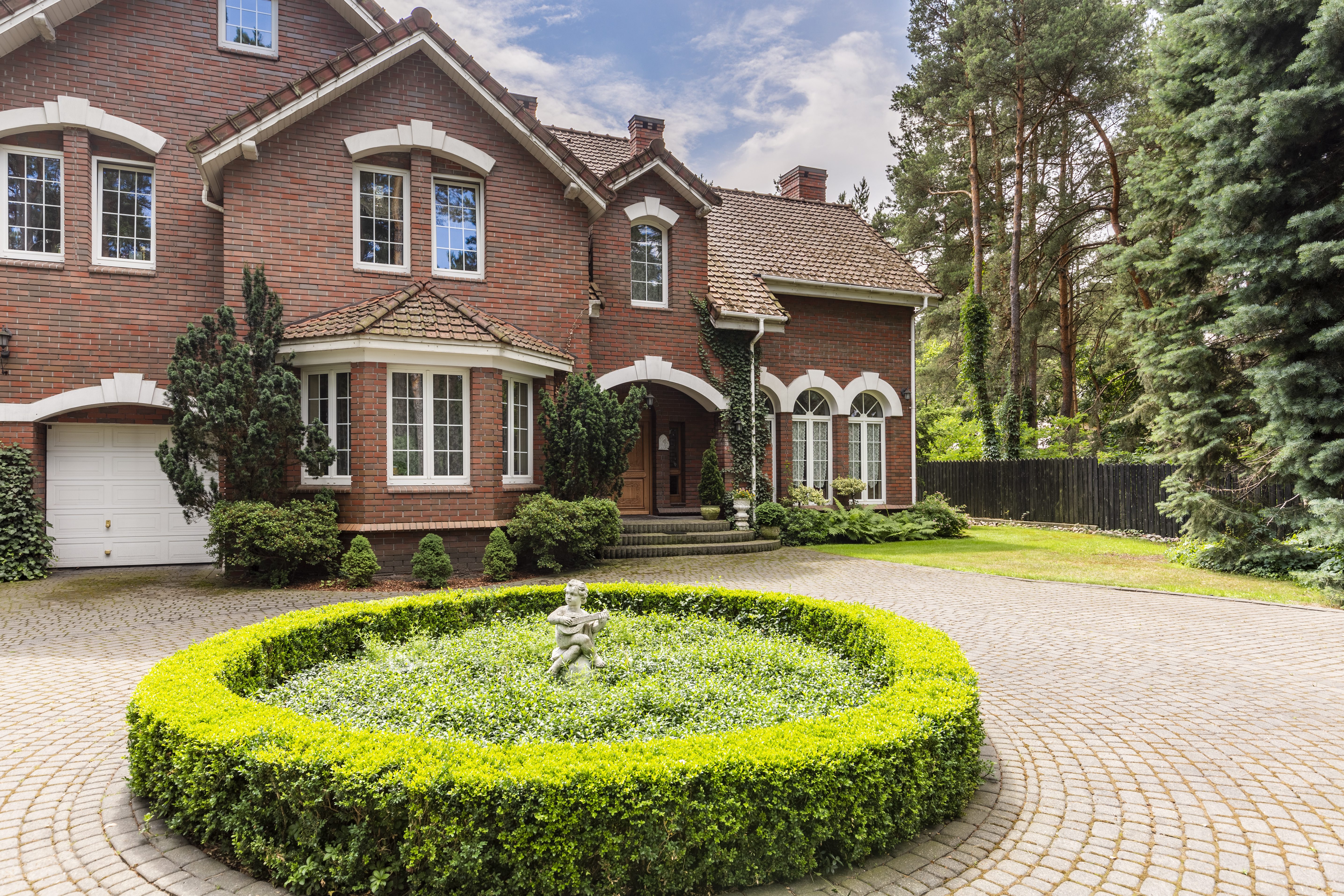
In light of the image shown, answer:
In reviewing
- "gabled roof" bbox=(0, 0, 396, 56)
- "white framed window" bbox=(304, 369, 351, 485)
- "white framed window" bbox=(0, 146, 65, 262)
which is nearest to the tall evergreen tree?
"white framed window" bbox=(304, 369, 351, 485)

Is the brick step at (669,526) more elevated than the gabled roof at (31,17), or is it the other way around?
the gabled roof at (31,17)

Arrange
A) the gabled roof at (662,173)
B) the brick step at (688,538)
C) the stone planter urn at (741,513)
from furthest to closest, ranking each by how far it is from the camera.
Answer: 1. the stone planter urn at (741,513)
2. the gabled roof at (662,173)
3. the brick step at (688,538)

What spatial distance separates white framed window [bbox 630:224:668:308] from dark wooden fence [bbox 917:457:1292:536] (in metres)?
10.6

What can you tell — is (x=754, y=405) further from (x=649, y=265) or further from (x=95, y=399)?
(x=95, y=399)

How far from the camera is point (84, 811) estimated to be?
3891 millimetres

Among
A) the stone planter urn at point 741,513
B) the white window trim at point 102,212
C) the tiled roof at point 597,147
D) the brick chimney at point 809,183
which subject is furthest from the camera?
the brick chimney at point 809,183

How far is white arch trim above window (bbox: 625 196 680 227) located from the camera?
15039 millimetres

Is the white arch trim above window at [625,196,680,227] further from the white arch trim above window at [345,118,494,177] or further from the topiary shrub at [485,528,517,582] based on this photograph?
the topiary shrub at [485,528,517,582]

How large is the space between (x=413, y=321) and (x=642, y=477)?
7.28 metres

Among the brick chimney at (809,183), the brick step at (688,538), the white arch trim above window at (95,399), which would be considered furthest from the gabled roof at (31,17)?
the brick chimney at (809,183)

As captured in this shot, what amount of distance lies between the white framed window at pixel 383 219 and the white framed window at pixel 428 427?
2.19m

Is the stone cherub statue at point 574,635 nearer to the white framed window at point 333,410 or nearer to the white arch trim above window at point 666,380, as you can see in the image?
the white framed window at point 333,410

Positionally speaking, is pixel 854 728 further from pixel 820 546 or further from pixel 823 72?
pixel 823 72

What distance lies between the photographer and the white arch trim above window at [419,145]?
12.0 metres
